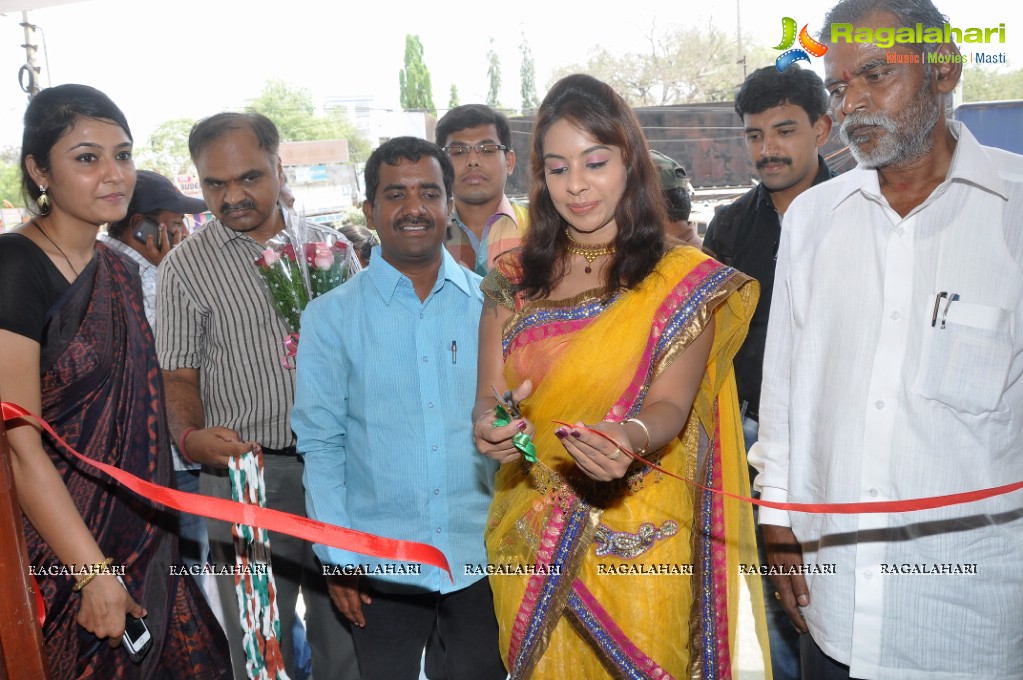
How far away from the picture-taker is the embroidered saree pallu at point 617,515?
2.14 meters

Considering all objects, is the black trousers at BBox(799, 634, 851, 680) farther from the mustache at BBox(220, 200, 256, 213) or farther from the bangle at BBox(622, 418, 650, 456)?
the mustache at BBox(220, 200, 256, 213)

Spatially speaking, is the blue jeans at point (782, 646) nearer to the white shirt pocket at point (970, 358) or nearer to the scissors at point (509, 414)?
the white shirt pocket at point (970, 358)

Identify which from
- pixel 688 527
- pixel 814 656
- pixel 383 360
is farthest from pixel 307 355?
pixel 814 656

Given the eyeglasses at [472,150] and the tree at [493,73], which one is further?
the tree at [493,73]

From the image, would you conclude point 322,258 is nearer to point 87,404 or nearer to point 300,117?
point 87,404

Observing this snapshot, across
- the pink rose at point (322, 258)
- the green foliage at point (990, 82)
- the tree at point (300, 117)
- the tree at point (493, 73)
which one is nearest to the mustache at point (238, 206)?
the pink rose at point (322, 258)

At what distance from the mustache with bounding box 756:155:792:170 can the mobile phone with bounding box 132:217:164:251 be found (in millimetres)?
2942

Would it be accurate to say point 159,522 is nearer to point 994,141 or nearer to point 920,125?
point 920,125

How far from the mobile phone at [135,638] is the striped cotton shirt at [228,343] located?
748 millimetres

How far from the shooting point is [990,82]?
1408 cm

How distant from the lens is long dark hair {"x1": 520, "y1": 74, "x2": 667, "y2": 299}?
2.14 m

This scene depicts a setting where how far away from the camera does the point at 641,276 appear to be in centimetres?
218

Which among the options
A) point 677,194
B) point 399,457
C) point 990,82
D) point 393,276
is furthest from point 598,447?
point 990,82

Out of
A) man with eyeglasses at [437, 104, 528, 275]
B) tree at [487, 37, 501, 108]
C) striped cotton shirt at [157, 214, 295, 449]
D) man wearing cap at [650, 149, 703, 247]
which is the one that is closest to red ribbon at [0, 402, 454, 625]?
striped cotton shirt at [157, 214, 295, 449]
